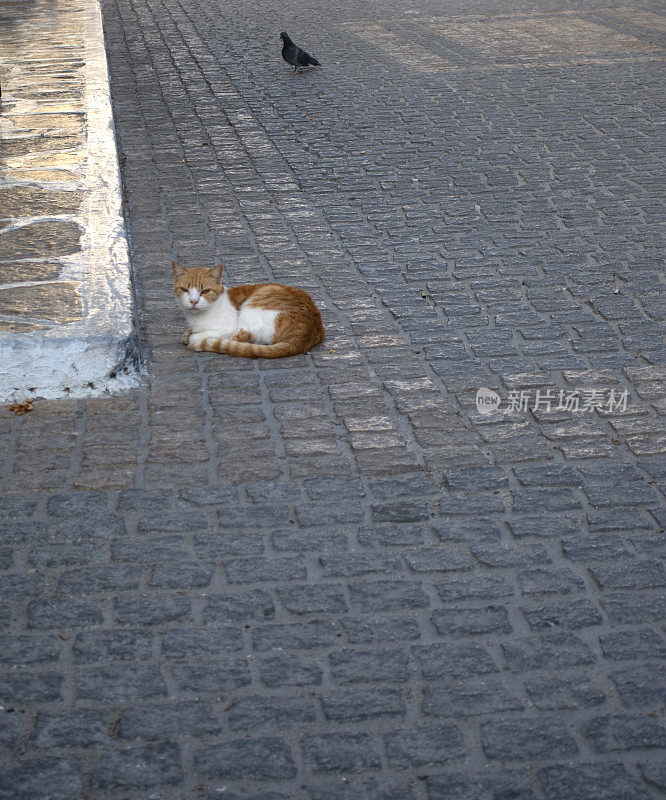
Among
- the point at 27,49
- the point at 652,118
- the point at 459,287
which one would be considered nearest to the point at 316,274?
the point at 459,287

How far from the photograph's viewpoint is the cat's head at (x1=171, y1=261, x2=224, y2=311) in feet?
18.4

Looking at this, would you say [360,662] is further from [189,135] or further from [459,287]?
[189,135]

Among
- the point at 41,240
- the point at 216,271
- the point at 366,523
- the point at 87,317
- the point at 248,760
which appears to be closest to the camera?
the point at 248,760

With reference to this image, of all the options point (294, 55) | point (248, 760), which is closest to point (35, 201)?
point (248, 760)

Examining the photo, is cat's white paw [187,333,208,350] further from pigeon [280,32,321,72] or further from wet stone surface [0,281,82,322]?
pigeon [280,32,321,72]

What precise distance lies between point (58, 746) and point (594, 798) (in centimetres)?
183

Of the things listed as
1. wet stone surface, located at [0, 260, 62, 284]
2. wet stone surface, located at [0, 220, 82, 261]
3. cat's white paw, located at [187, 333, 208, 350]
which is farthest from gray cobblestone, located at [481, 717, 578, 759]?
wet stone surface, located at [0, 220, 82, 261]

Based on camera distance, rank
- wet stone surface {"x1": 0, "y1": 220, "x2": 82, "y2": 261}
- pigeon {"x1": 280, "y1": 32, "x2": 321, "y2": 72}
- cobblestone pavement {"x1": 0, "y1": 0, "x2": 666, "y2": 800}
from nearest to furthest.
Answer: cobblestone pavement {"x1": 0, "y1": 0, "x2": 666, "y2": 800}
wet stone surface {"x1": 0, "y1": 220, "x2": 82, "y2": 261}
pigeon {"x1": 280, "y1": 32, "x2": 321, "y2": 72}

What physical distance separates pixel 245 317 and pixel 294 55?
8695mm

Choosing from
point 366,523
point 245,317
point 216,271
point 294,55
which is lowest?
point 366,523

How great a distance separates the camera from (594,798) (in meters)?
2.91

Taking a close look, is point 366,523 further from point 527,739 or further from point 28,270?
point 28,270

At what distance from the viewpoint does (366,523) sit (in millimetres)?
4199

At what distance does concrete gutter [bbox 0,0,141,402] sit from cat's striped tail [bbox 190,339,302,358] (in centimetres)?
52
